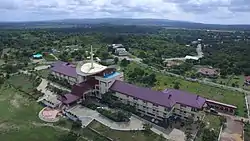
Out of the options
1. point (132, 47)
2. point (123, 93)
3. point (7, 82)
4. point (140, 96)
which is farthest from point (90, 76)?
point (132, 47)

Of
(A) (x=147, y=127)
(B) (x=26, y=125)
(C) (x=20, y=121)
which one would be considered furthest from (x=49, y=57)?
(A) (x=147, y=127)

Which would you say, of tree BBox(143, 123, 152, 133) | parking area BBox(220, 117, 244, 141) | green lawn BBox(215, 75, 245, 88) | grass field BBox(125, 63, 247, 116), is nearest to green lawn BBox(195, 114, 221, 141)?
parking area BBox(220, 117, 244, 141)

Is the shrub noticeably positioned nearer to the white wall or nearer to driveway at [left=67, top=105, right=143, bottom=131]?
driveway at [left=67, top=105, right=143, bottom=131]

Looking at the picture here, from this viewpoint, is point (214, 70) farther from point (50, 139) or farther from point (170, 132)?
point (50, 139)

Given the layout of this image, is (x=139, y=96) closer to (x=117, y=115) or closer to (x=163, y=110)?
(x=163, y=110)

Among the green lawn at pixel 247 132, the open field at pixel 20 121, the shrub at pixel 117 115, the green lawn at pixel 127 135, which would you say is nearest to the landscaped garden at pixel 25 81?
the open field at pixel 20 121

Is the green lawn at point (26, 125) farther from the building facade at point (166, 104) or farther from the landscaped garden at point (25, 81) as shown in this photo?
the building facade at point (166, 104)
